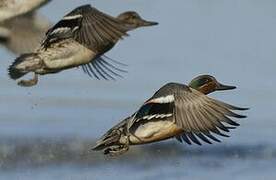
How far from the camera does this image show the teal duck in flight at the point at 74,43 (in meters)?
12.3

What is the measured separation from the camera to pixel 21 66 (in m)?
12.5

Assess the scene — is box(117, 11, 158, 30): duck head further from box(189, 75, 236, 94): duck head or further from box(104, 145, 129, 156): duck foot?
box(104, 145, 129, 156): duck foot

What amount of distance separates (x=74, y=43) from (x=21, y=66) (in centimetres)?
49

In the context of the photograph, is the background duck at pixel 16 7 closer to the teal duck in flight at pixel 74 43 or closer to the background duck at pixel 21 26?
the background duck at pixel 21 26

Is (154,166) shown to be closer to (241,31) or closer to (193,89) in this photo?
(193,89)

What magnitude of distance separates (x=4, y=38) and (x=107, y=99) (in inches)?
170

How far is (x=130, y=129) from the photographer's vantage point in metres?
11.6

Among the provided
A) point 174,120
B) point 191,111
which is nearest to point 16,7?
point 174,120

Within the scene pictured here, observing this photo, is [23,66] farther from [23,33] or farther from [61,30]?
→ [23,33]

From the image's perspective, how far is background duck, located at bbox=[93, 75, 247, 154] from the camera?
11195mm

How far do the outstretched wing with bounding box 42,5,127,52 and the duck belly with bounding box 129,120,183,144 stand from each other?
105 centimetres

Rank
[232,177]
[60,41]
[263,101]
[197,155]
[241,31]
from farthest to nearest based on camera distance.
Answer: [241,31] → [263,101] → [197,155] → [232,177] → [60,41]

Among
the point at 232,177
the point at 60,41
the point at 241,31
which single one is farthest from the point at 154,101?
the point at 241,31

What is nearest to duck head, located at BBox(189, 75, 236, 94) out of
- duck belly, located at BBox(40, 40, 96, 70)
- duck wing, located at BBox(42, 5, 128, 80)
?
duck wing, located at BBox(42, 5, 128, 80)
